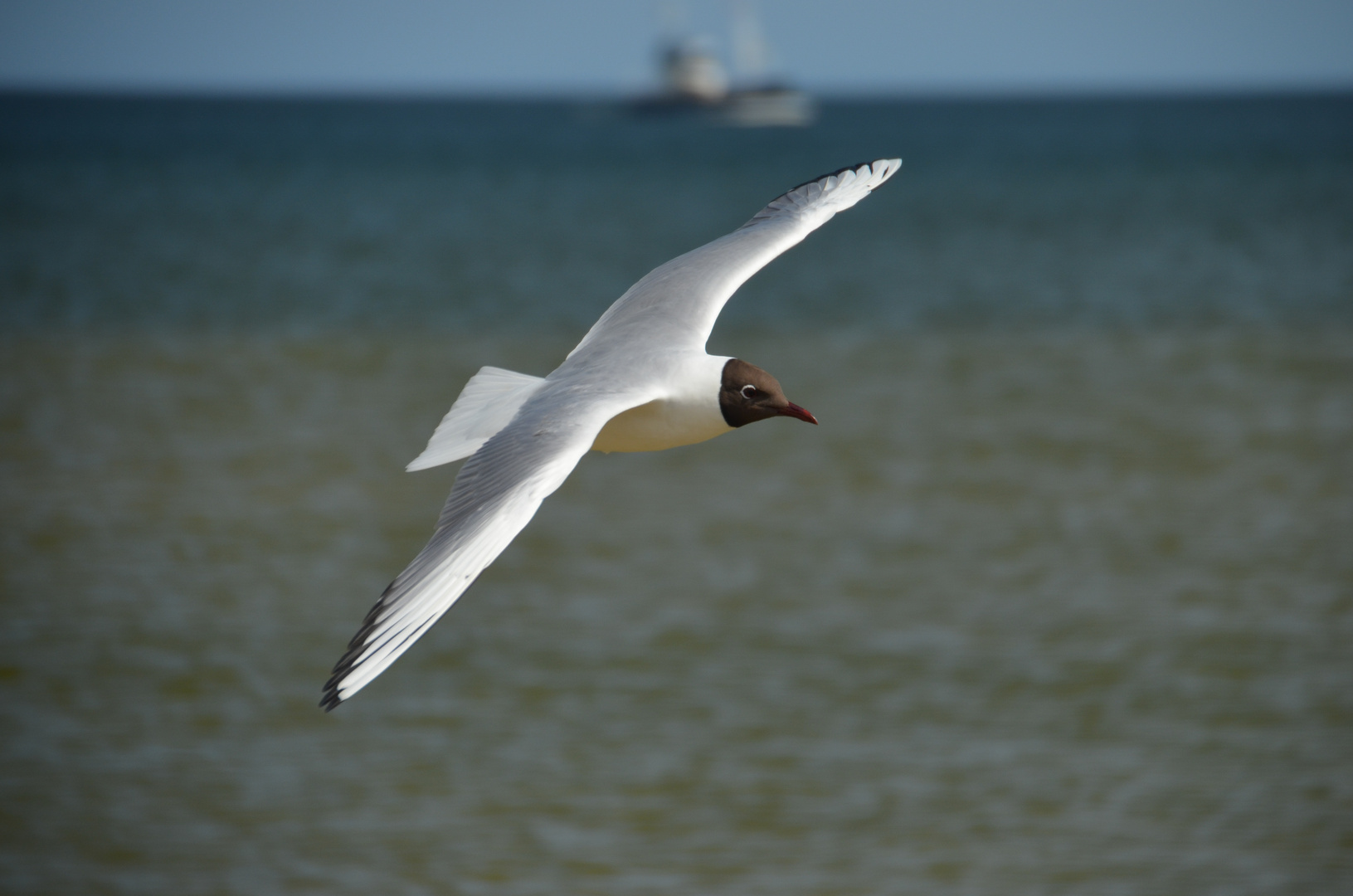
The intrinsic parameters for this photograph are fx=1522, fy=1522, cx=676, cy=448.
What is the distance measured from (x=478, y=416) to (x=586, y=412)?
0.76 metres

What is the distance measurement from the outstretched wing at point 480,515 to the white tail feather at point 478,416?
0.50 feet

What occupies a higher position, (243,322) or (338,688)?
(243,322)

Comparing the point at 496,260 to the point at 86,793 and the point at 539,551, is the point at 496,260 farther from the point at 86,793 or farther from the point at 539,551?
the point at 86,793

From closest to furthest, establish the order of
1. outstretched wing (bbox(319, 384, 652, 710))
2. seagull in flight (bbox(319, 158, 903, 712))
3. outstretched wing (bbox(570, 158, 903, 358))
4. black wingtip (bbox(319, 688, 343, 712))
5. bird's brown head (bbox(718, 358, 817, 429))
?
black wingtip (bbox(319, 688, 343, 712)), outstretched wing (bbox(319, 384, 652, 710)), seagull in flight (bbox(319, 158, 903, 712)), bird's brown head (bbox(718, 358, 817, 429)), outstretched wing (bbox(570, 158, 903, 358))

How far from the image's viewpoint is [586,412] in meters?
5.28

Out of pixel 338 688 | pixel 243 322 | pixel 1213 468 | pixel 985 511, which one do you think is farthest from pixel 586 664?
pixel 243 322

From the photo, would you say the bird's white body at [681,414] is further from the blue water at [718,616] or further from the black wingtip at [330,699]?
the blue water at [718,616]

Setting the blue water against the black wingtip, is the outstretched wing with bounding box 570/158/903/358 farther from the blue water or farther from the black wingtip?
the blue water

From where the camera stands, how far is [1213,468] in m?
20.4

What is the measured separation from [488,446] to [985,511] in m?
13.4

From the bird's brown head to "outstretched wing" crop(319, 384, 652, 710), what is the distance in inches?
12.4

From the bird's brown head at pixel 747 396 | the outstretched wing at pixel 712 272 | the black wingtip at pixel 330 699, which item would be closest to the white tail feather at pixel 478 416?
the outstretched wing at pixel 712 272

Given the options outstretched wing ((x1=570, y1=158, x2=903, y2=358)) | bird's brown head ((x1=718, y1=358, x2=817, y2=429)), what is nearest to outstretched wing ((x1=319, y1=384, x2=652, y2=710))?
bird's brown head ((x1=718, y1=358, x2=817, y2=429))

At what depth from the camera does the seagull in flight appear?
4.53 meters
